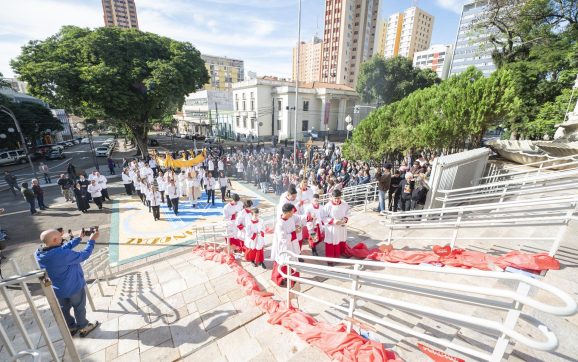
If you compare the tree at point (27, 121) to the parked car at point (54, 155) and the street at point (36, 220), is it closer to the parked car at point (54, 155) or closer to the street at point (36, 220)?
the parked car at point (54, 155)

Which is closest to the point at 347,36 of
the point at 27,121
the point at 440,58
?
the point at 440,58

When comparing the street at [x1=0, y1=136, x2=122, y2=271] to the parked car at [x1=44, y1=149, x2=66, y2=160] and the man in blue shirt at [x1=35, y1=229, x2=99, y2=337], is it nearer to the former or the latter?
the man in blue shirt at [x1=35, y1=229, x2=99, y2=337]

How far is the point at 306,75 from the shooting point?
109438 millimetres

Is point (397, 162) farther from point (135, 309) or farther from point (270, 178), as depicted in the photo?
point (135, 309)

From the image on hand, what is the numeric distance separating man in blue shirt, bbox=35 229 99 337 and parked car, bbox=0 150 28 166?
1340 inches

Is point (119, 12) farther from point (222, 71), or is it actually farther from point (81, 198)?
point (81, 198)

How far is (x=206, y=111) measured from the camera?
160ft

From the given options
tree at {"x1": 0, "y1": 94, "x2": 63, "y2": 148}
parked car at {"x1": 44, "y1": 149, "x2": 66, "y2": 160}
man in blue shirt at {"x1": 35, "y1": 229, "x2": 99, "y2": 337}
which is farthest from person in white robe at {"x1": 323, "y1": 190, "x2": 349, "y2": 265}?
tree at {"x1": 0, "y1": 94, "x2": 63, "y2": 148}

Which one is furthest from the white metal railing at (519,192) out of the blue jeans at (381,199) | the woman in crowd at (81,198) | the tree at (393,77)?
the tree at (393,77)

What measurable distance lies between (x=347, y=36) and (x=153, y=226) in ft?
212

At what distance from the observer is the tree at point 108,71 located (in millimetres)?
17906

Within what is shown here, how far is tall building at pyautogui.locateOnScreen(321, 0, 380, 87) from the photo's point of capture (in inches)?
2308

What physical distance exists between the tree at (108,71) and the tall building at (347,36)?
48.7m

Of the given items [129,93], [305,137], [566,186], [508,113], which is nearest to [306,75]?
[305,137]
